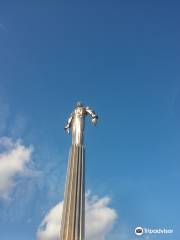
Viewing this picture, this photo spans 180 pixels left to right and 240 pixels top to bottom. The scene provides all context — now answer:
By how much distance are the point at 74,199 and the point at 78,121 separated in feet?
22.2

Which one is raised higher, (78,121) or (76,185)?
(78,121)

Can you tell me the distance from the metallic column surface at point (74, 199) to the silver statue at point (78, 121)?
1269mm

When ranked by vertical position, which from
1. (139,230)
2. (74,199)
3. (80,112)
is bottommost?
(74,199)

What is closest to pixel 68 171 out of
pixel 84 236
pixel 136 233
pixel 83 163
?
pixel 83 163

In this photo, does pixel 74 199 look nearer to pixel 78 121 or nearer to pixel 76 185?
pixel 76 185

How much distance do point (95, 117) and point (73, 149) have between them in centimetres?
345

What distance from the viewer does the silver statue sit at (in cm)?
2731

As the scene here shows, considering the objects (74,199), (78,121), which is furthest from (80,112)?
(74,199)

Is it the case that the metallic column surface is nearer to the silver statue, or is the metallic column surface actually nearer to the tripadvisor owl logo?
the silver statue

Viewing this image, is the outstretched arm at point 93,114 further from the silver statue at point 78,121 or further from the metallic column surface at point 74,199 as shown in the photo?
the metallic column surface at point 74,199

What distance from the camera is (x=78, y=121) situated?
92.0 ft

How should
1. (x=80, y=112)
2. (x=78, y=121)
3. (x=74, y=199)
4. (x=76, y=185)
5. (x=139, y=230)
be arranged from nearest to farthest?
(x=74, y=199), (x=76, y=185), (x=78, y=121), (x=80, y=112), (x=139, y=230)

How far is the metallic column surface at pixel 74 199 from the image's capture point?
22.8 m

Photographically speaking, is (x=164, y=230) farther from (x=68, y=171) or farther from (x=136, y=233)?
(x=68, y=171)
